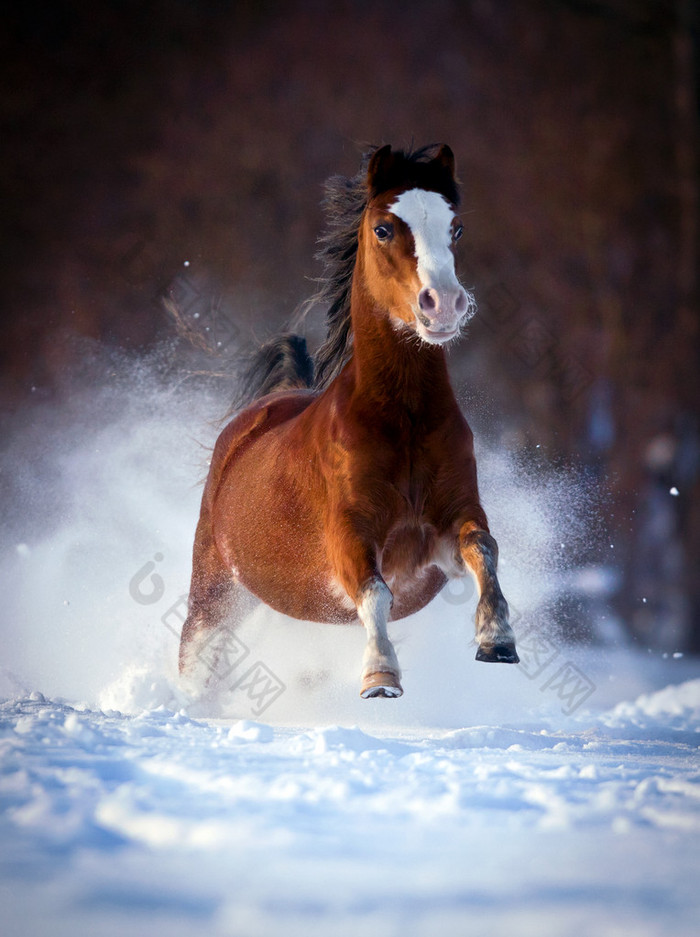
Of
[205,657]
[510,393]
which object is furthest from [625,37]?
[205,657]

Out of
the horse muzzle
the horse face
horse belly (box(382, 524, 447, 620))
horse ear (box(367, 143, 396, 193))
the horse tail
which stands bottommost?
horse belly (box(382, 524, 447, 620))

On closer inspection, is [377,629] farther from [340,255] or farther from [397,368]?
[340,255]

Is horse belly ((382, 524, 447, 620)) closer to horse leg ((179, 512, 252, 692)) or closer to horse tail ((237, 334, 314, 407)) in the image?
horse leg ((179, 512, 252, 692))

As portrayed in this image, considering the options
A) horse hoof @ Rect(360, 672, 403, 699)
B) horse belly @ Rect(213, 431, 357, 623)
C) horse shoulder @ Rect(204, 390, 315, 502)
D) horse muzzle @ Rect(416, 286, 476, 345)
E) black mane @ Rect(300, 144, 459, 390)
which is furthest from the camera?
horse shoulder @ Rect(204, 390, 315, 502)

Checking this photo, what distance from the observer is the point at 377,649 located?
7.06 ft

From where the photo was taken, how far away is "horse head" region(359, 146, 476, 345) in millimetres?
2262

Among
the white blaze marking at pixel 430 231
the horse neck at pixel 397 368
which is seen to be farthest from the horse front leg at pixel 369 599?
the white blaze marking at pixel 430 231

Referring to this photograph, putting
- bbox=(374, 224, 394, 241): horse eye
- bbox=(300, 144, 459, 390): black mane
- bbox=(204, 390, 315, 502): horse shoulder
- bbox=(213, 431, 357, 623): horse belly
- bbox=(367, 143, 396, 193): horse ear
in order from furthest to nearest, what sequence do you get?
bbox=(204, 390, 315, 502): horse shoulder < bbox=(300, 144, 459, 390): black mane < bbox=(213, 431, 357, 623): horse belly < bbox=(367, 143, 396, 193): horse ear < bbox=(374, 224, 394, 241): horse eye

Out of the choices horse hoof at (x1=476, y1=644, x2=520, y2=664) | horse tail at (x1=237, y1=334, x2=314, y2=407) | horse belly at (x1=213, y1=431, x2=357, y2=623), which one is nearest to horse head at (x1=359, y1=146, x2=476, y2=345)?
horse belly at (x1=213, y1=431, x2=357, y2=623)

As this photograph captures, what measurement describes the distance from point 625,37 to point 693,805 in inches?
219

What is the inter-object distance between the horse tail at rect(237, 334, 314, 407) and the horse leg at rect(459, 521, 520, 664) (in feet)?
5.85

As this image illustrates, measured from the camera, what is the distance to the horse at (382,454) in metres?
2.27

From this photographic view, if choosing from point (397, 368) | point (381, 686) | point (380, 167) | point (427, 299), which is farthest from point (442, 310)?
point (381, 686)

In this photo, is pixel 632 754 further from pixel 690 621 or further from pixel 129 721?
pixel 690 621
